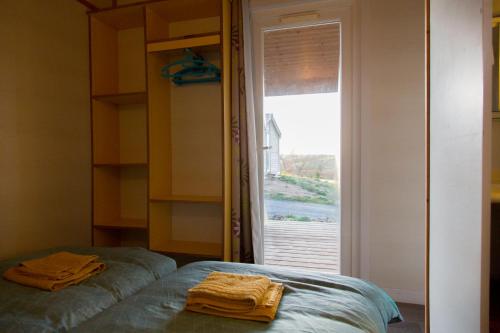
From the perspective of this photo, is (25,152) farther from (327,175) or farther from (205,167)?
(327,175)

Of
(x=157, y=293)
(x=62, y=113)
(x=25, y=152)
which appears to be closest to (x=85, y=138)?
(x=62, y=113)

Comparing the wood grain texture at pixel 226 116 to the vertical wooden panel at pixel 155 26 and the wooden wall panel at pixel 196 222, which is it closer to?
the wooden wall panel at pixel 196 222

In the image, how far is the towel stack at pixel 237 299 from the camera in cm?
104

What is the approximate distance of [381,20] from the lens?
2215 mm

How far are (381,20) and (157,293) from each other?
7.61 feet

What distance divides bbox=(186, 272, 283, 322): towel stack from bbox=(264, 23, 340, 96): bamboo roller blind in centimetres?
168

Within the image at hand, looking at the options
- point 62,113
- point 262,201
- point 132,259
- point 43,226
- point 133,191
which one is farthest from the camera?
point 133,191

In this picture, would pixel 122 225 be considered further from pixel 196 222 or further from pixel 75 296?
pixel 75 296

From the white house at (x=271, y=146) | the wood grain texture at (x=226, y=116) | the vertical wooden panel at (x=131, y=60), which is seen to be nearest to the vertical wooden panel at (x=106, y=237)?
the wood grain texture at (x=226, y=116)

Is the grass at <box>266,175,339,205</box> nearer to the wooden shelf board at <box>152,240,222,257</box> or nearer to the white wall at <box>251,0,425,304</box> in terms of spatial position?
the white wall at <box>251,0,425,304</box>

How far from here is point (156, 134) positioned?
2.42m

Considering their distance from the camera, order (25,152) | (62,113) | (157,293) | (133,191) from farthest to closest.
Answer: (133,191), (62,113), (25,152), (157,293)

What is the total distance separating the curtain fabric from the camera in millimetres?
2305

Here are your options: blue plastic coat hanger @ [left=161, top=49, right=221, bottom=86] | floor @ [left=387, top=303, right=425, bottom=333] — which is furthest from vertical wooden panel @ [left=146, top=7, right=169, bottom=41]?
floor @ [left=387, top=303, right=425, bottom=333]
